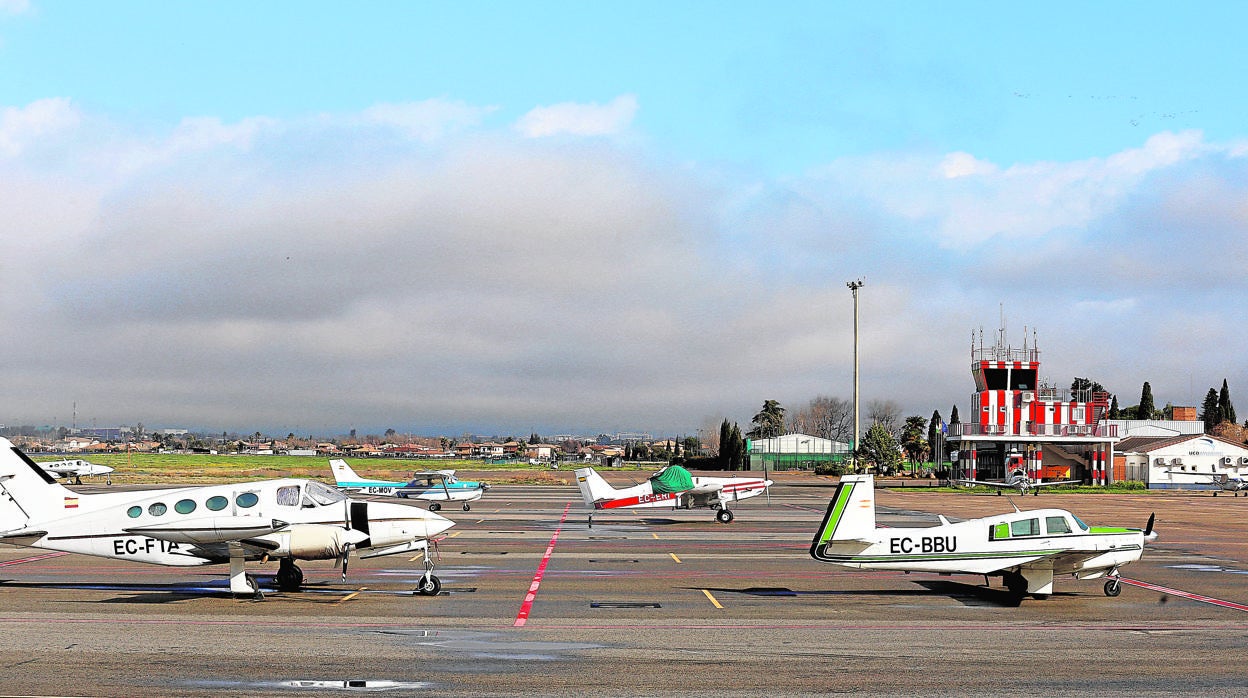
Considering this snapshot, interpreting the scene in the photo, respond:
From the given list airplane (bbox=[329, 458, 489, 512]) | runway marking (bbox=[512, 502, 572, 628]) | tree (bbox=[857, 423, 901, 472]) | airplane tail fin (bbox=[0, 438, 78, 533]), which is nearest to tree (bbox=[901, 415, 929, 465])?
tree (bbox=[857, 423, 901, 472])

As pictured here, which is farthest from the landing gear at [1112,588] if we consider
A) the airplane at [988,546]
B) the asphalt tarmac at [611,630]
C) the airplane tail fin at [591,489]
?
the airplane tail fin at [591,489]

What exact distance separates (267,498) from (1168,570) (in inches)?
937

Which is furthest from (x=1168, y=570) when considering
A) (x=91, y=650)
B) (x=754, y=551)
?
(x=91, y=650)

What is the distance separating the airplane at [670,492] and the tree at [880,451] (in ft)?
304

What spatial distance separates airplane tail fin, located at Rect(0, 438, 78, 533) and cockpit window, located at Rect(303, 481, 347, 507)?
5.33 metres

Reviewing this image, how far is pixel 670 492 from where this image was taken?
153ft

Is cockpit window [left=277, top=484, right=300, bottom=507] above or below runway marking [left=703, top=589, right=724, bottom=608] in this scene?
above

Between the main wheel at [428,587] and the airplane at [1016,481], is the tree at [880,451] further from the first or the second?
the main wheel at [428,587]

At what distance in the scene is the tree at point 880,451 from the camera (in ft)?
449

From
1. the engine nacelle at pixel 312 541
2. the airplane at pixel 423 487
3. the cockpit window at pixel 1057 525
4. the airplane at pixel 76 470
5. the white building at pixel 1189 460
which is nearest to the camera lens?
the engine nacelle at pixel 312 541

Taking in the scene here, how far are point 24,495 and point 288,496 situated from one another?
5.86 m

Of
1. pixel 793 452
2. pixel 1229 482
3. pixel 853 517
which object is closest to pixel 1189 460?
pixel 1229 482

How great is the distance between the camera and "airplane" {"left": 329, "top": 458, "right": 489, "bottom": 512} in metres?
55.9

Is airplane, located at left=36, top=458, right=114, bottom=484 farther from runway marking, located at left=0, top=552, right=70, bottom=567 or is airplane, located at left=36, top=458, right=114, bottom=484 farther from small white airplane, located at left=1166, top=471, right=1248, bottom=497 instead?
small white airplane, located at left=1166, top=471, right=1248, bottom=497
